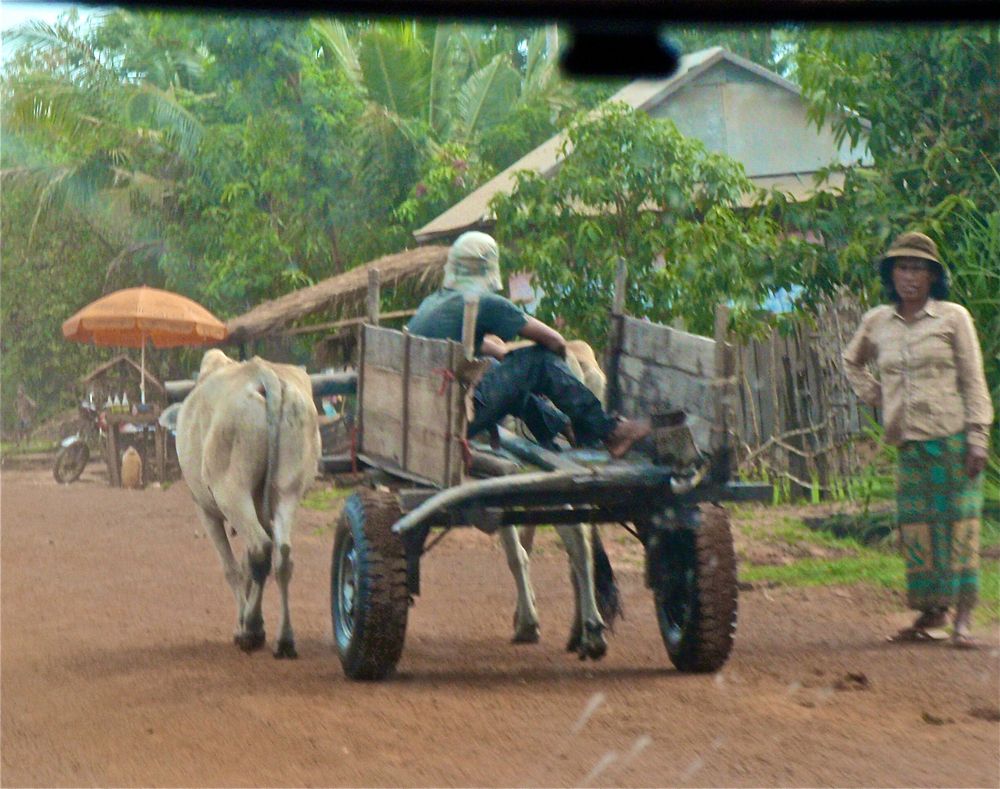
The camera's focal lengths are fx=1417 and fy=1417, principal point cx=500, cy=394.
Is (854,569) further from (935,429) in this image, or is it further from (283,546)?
(283,546)

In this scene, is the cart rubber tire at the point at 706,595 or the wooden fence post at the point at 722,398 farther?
the cart rubber tire at the point at 706,595

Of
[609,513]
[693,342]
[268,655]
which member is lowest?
[268,655]

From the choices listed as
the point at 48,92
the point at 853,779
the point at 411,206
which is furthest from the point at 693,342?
the point at 48,92

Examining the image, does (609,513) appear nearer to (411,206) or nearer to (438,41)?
(411,206)

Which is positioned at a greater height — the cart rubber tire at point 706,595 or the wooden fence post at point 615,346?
the wooden fence post at point 615,346

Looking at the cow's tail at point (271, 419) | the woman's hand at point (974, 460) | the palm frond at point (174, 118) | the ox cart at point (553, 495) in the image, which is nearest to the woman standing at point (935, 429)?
the woman's hand at point (974, 460)

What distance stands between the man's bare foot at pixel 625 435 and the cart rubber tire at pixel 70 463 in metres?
15.5

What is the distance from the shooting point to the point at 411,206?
19781mm

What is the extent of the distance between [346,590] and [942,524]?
275cm

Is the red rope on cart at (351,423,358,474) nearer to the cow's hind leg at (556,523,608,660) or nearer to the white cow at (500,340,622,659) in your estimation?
the white cow at (500,340,622,659)

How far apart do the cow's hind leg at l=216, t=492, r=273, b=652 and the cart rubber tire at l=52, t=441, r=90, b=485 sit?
1396 centimetres

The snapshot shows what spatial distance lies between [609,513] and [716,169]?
770 cm

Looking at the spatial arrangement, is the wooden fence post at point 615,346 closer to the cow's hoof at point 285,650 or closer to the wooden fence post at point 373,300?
the wooden fence post at point 373,300

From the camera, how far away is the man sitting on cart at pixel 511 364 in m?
6.00
